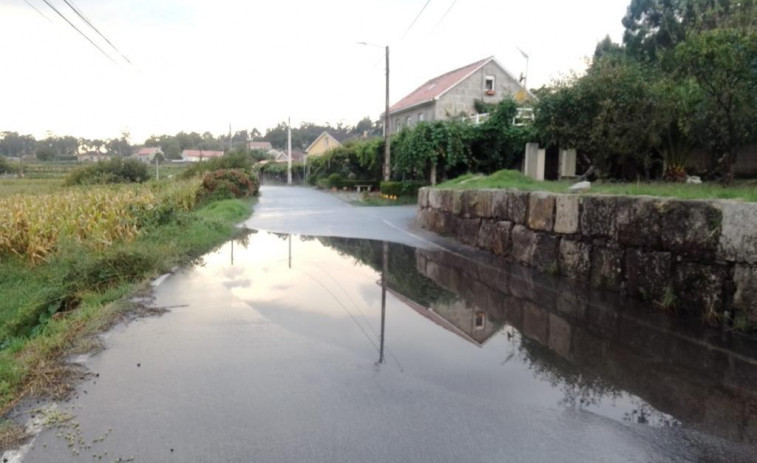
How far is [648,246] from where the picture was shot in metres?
7.11

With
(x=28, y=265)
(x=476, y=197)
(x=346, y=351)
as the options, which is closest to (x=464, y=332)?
(x=346, y=351)

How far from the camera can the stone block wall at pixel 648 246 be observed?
6039mm

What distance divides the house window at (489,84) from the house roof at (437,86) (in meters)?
1.18

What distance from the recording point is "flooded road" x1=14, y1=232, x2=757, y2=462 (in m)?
3.56

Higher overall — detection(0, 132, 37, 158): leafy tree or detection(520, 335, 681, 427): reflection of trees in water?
detection(0, 132, 37, 158): leafy tree

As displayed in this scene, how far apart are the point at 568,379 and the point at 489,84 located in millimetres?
41178

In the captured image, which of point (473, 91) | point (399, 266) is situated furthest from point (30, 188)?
point (473, 91)

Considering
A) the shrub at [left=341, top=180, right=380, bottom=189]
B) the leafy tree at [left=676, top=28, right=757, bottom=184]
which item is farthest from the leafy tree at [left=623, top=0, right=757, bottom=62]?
the shrub at [left=341, top=180, right=380, bottom=189]

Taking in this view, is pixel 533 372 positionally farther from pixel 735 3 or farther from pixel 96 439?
pixel 735 3

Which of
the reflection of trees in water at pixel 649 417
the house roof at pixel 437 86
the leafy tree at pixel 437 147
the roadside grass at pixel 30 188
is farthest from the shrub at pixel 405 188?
the reflection of trees in water at pixel 649 417

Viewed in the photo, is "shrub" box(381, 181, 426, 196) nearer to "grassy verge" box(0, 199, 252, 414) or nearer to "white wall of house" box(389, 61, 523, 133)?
"white wall of house" box(389, 61, 523, 133)

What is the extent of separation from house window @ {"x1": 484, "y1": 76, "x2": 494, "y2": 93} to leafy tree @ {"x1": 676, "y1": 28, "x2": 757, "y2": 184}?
33.2 meters

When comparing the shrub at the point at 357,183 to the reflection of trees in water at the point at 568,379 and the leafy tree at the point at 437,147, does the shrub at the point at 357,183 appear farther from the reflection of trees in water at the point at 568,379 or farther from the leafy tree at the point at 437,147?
the reflection of trees in water at the point at 568,379

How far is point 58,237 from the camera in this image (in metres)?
11.3
